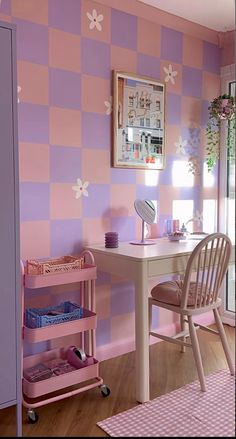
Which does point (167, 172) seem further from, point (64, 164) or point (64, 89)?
point (64, 89)

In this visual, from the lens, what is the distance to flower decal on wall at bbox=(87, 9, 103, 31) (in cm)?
266

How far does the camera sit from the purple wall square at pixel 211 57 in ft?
11.1

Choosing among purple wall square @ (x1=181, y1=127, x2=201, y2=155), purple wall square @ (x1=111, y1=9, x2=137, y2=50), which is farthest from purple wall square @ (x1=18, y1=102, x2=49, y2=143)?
purple wall square @ (x1=181, y1=127, x2=201, y2=155)

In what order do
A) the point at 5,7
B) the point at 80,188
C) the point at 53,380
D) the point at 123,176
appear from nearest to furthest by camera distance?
the point at 53,380
the point at 5,7
the point at 80,188
the point at 123,176

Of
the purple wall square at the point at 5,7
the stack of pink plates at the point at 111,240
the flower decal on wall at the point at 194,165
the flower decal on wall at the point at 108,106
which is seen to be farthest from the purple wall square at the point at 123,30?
the stack of pink plates at the point at 111,240

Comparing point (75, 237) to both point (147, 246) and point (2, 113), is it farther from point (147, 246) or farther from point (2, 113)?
point (2, 113)

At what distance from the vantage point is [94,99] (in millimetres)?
2703

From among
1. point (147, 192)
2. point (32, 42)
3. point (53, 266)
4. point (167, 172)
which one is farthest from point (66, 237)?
point (32, 42)

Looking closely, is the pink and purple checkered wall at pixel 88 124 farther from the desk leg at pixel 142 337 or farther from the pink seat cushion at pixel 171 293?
the desk leg at pixel 142 337

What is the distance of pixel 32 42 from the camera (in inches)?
94.2

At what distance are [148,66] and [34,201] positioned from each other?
1.32 m

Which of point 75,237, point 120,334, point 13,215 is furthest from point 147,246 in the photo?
point 13,215

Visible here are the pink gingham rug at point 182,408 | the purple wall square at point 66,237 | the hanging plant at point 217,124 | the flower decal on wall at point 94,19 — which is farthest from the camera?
the hanging plant at point 217,124

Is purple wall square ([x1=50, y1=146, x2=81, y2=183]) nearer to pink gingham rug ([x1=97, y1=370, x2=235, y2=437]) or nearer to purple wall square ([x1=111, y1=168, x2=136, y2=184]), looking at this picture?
purple wall square ([x1=111, y1=168, x2=136, y2=184])
